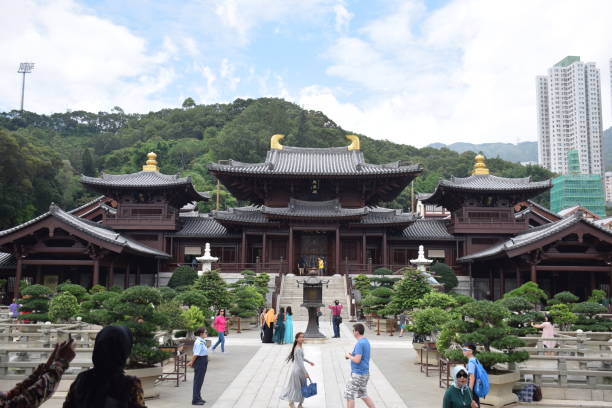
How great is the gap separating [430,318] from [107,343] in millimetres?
12757

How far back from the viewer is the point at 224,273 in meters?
38.3

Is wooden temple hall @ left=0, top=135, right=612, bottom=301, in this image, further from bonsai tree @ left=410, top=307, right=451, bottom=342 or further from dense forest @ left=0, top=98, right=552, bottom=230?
dense forest @ left=0, top=98, right=552, bottom=230

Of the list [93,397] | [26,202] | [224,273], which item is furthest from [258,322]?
[26,202]

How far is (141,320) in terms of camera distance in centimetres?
1219

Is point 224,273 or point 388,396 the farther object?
point 224,273

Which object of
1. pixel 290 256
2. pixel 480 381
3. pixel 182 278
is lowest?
pixel 480 381

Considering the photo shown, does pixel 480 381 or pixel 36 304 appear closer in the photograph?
pixel 480 381

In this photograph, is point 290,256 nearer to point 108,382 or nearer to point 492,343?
point 492,343

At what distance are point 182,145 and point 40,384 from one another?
10353cm

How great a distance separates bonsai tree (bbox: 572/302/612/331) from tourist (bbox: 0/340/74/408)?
65.3 feet

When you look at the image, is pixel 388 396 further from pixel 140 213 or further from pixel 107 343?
pixel 140 213

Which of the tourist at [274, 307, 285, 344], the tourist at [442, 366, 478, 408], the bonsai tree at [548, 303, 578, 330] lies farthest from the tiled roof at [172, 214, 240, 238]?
the tourist at [442, 366, 478, 408]

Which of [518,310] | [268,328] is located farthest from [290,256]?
[518,310]

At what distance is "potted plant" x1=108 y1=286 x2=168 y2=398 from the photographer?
11.6 m
